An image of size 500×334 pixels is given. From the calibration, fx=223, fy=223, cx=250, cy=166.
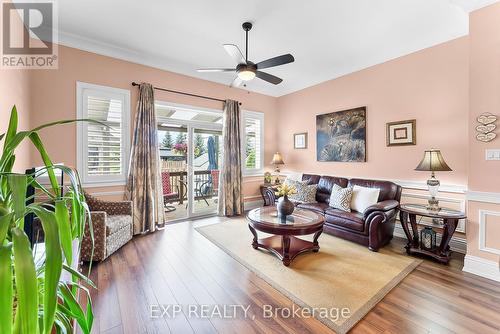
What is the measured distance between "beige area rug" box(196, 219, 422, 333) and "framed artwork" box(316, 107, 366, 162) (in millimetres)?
1733

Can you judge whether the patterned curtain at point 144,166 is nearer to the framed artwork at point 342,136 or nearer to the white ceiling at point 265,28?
the white ceiling at point 265,28

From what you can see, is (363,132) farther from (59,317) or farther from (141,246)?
(59,317)

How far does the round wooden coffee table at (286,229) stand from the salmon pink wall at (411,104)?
73.7 inches

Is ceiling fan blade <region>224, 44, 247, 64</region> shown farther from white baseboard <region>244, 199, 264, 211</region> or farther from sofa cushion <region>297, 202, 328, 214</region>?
white baseboard <region>244, 199, 264, 211</region>

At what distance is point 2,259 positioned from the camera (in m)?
0.54

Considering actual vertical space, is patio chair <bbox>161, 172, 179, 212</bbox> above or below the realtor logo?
below

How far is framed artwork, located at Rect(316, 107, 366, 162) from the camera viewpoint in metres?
4.21

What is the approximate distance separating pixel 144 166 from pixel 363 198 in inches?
144

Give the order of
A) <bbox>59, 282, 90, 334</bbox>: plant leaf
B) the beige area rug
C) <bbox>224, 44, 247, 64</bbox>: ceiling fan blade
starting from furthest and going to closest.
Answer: <bbox>224, 44, 247, 64</bbox>: ceiling fan blade, the beige area rug, <bbox>59, 282, 90, 334</bbox>: plant leaf

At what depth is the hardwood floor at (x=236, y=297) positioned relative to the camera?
176 cm

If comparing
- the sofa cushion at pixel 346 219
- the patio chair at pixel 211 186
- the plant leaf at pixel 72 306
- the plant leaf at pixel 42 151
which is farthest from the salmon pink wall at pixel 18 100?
the sofa cushion at pixel 346 219

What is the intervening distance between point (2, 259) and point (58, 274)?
0.41ft

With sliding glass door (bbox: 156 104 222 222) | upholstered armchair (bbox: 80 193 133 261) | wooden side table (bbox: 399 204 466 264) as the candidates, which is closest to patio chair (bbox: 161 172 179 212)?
sliding glass door (bbox: 156 104 222 222)

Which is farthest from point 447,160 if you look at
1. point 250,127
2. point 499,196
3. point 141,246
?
point 141,246
